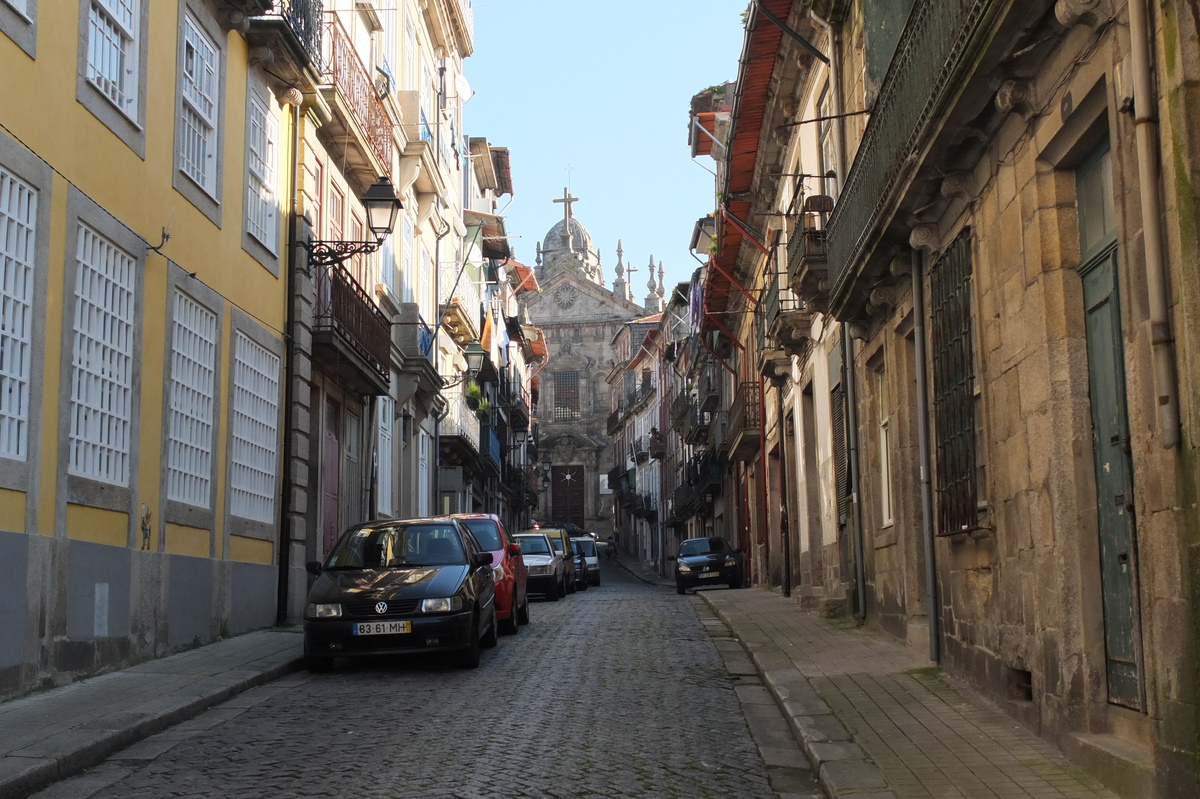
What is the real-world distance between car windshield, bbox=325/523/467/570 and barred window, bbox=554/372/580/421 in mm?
78341

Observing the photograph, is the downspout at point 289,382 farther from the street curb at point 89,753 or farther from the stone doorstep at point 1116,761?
the stone doorstep at point 1116,761

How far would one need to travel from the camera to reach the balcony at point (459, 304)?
33344 mm

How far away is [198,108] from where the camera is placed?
1549 centimetres

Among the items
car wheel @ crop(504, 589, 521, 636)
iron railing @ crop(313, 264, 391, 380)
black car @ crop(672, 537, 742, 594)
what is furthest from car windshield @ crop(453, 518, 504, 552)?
black car @ crop(672, 537, 742, 594)

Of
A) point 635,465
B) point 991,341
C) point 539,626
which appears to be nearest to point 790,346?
point 539,626

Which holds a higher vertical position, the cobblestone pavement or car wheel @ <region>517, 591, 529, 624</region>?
car wheel @ <region>517, 591, 529, 624</region>

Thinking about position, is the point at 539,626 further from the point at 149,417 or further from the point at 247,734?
the point at 247,734

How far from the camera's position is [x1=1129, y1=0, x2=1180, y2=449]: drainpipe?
5648 millimetres

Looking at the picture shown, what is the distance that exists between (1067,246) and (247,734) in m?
6.12

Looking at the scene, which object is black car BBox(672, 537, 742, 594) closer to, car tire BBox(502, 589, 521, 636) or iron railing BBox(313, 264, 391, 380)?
iron railing BBox(313, 264, 391, 380)

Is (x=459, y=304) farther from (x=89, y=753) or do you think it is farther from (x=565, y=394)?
(x=565, y=394)

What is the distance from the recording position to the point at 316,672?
13.5 metres

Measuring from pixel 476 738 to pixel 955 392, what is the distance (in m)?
4.25

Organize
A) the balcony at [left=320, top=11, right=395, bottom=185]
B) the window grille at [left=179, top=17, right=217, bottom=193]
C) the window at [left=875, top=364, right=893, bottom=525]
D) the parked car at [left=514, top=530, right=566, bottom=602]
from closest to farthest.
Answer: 1. the window at [left=875, top=364, right=893, bottom=525]
2. the window grille at [left=179, top=17, right=217, bottom=193]
3. the balcony at [left=320, top=11, right=395, bottom=185]
4. the parked car at [left=514, top=530, right=566, bottom=602]
